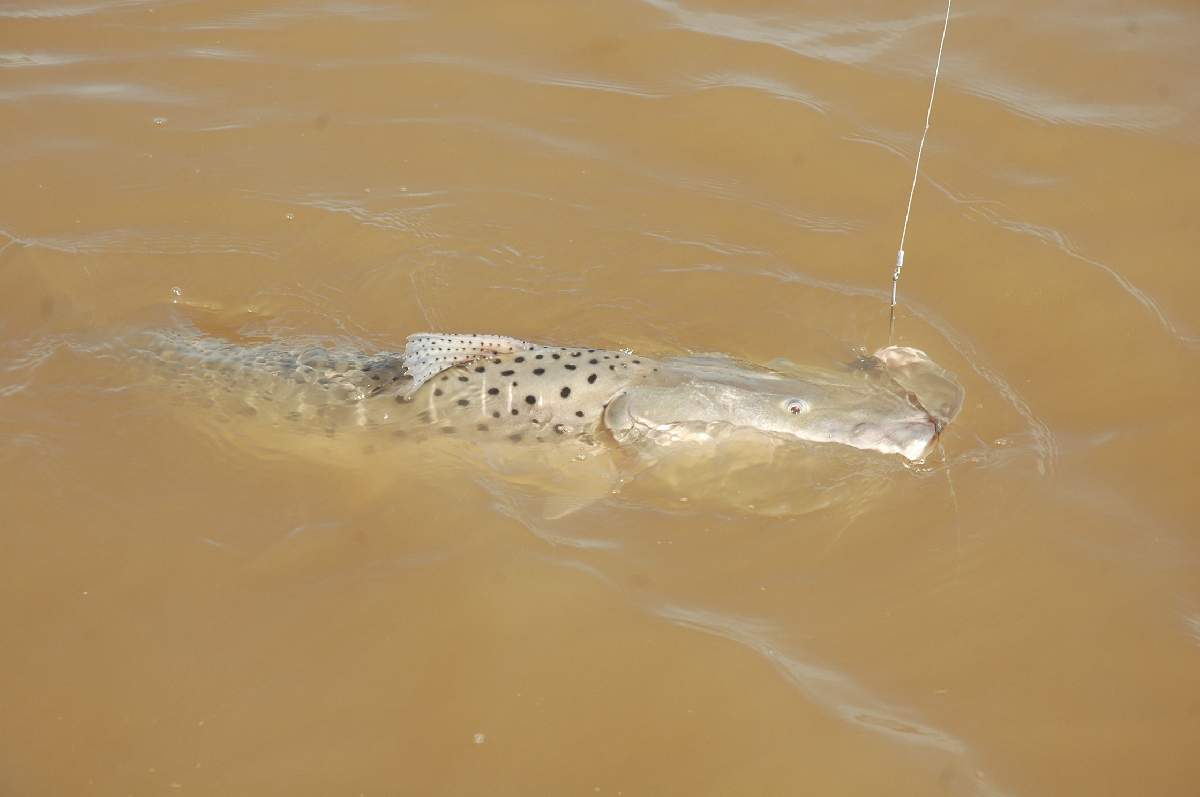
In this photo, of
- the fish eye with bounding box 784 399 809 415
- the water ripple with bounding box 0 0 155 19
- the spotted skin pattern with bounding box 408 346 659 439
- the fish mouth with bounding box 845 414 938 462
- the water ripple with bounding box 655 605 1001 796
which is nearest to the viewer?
the water ripple with bounding box 655 605 1001 796

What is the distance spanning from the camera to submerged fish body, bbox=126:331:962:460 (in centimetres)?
468

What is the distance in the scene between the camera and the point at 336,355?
527 cm

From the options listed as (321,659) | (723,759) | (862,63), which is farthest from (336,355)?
(862,63)

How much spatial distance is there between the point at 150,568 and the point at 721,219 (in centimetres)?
384

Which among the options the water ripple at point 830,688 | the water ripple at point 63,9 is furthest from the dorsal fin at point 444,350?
the water ripple at point 63,9

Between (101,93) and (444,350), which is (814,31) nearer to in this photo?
(444,350)

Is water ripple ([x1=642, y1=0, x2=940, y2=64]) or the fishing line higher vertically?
water ripple ([x1=642, y1=0, x2=940, y2=64])

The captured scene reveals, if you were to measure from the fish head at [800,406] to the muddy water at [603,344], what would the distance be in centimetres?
22

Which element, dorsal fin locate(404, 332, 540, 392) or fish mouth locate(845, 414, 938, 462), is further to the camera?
dorsal fin locate(404, 332, 540, 392)

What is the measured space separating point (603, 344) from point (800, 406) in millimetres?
1315

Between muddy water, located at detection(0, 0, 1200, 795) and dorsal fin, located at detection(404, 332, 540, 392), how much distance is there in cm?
40

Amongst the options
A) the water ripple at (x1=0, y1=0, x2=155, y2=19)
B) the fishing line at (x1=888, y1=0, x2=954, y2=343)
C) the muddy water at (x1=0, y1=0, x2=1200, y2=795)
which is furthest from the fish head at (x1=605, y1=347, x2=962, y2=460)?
the water ripple at (x1=0, y1=0, x2=155, y2=19)

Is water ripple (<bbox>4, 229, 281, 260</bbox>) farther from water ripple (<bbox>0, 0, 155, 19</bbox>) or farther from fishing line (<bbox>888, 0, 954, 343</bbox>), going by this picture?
fishing line (<bbox>888, 0, 954, 343</bbox>)

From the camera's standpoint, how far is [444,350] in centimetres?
488
